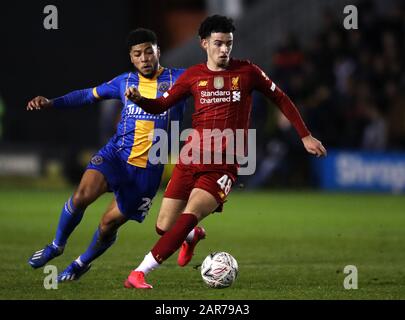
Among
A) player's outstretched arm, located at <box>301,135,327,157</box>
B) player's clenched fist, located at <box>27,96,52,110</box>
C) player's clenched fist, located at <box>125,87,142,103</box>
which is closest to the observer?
player's clenched fist, located at <box>125,87,142,103</box>

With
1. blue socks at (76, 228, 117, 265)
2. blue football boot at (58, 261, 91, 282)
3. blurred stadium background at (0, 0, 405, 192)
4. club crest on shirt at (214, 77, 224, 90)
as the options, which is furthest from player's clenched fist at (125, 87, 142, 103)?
blurred stadium background at (0, 0, 405, 192)

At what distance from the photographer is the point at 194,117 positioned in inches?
320

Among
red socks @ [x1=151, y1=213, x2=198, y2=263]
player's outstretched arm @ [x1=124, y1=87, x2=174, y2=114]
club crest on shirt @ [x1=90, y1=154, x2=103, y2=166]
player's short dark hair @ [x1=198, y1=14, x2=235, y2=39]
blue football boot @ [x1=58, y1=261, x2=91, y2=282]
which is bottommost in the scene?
blue football boot @ [x1=58, y1=261, x2=91, y2=282]

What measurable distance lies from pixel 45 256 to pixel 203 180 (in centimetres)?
162

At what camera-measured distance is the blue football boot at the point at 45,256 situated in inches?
337

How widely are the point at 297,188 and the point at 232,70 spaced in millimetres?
12965

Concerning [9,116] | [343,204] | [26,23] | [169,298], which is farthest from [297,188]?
[169,298]

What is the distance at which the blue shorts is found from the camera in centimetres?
849

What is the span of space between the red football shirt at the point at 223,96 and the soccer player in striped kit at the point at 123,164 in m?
0.46

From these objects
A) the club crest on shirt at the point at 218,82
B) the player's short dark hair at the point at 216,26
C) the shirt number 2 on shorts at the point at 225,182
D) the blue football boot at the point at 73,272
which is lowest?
the blue football boot at the point at 73,272

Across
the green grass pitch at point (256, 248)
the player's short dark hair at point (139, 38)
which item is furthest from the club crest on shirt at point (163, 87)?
the green grass pitch at point (256, 248)

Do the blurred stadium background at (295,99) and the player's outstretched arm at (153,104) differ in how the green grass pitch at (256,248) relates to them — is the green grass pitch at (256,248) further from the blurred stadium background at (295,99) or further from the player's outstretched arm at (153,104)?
the blurred stadium background at (295,99)

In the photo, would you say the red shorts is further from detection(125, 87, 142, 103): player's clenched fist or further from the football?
detection(125, 87, 142, 103): player's clenched fist
